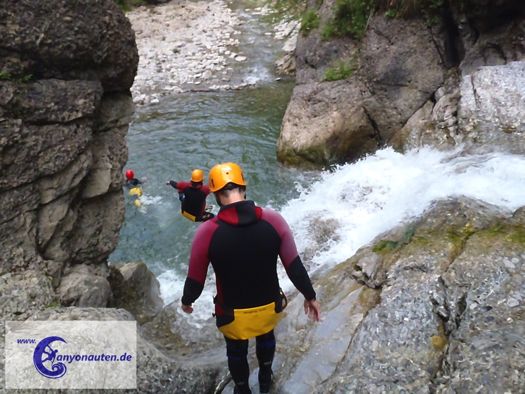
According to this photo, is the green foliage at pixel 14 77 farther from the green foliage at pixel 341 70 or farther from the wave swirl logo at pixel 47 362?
the green foliage at pixel 341 70

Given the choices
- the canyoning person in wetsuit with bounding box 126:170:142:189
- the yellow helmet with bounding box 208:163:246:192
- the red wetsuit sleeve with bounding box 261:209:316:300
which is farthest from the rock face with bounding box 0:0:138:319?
the canyoning person in wetsuit with bounding box 126:170:142:189

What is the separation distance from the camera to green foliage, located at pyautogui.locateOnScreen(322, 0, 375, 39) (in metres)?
12.7

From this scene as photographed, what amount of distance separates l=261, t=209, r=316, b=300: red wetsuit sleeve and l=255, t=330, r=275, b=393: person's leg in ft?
2.30

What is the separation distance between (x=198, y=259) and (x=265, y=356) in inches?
56.4

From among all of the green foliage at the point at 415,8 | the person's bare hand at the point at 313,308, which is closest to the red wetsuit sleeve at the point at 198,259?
the person's bare hand at the point at 313,308

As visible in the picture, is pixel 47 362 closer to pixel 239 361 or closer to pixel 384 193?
pixel 239 361

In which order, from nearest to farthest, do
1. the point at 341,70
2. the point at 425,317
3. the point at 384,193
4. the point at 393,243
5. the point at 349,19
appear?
the point at 425,317 → the point at 393,243 → the point at 384,193 → the point at 341,70 → the point at 349,19

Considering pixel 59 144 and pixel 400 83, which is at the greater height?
pixel 59 144

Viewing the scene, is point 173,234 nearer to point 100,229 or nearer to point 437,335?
point 100,229

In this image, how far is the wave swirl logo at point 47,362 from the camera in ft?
11.9

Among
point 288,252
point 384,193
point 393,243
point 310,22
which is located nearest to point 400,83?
point 384,193

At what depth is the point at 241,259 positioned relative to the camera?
3445 mm

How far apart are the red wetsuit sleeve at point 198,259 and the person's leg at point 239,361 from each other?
2.25ft

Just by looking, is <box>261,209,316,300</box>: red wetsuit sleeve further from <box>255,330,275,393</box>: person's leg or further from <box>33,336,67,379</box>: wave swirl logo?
<box>33,336,67,379</box>: wave swirl logo
